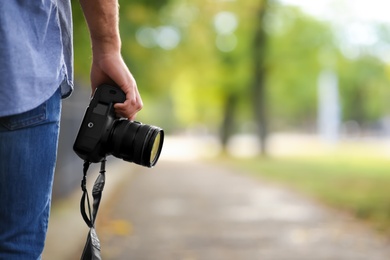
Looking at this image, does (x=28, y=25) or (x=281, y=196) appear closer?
(x=28, y=25)

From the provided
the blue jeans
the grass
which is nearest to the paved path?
the grass

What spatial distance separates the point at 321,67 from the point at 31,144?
116 feet

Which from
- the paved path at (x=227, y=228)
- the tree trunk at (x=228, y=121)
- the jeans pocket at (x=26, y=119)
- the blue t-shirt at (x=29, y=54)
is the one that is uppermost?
the tree trunk at (x=228, y=121)

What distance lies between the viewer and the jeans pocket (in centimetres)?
161

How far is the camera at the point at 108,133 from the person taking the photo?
78.5 inches

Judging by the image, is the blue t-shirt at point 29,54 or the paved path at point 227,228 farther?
the paved path at point 227,228

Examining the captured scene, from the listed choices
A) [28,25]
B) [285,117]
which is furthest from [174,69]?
[285,117]

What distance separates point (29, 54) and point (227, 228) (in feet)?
24.1

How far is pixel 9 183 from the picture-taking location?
1.64m

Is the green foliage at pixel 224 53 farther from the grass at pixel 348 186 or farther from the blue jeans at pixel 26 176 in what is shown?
the blue jeans at pixel 26 176

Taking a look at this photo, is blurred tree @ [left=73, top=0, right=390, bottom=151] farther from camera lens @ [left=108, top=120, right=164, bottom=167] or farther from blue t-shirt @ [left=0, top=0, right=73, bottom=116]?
blue t-shirt @ [left=0, top=0, right=73, bottom=116]

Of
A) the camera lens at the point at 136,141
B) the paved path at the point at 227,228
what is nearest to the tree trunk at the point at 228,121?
the paved path at the point at 227,228

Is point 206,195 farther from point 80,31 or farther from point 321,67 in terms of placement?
point 321,67

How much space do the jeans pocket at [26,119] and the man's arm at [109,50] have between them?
349 mm
